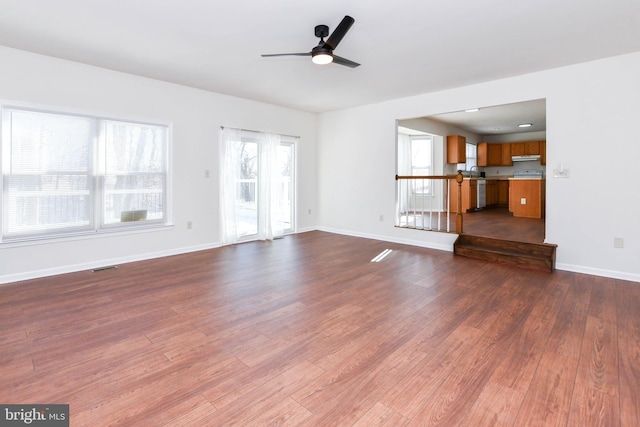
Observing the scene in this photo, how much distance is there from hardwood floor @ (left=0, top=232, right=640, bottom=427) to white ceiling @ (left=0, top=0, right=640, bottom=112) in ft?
8.62

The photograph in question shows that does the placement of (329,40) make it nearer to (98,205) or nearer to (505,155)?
(98,205)

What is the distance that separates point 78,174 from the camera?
4234 millimetres

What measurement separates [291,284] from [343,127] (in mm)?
4184

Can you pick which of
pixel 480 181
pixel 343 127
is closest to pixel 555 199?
pixel 343 127

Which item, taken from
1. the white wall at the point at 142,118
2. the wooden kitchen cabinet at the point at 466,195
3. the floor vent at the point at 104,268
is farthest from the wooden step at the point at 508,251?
the floor vent at the point at 104,268

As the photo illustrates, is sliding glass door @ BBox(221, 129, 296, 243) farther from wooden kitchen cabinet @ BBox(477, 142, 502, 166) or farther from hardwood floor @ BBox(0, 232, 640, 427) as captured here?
wooden kitchen cabinet @ BBox(477, 142, 502, 166)

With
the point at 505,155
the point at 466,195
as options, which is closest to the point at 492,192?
the point at 505,155

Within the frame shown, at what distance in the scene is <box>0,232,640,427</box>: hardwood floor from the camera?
168 centimetres

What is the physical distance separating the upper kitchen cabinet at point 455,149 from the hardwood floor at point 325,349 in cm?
521

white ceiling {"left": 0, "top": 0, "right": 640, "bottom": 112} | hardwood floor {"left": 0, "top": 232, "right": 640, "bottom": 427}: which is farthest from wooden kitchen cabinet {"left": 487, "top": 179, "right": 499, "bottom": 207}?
hardwood floor {"left": 0, "top": 232, "right": 640, "bottom": 427}

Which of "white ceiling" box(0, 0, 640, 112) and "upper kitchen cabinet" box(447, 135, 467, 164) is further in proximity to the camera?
"upper kitchen cabinet" box(447, 135, 467, 164)

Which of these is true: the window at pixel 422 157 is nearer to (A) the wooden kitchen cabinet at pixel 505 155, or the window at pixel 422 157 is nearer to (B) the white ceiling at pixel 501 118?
(B) the white ceiling at pixel 501 118

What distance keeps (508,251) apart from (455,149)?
4.56 metres

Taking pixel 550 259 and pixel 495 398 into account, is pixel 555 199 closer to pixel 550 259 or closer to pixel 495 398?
pixel 550 259
